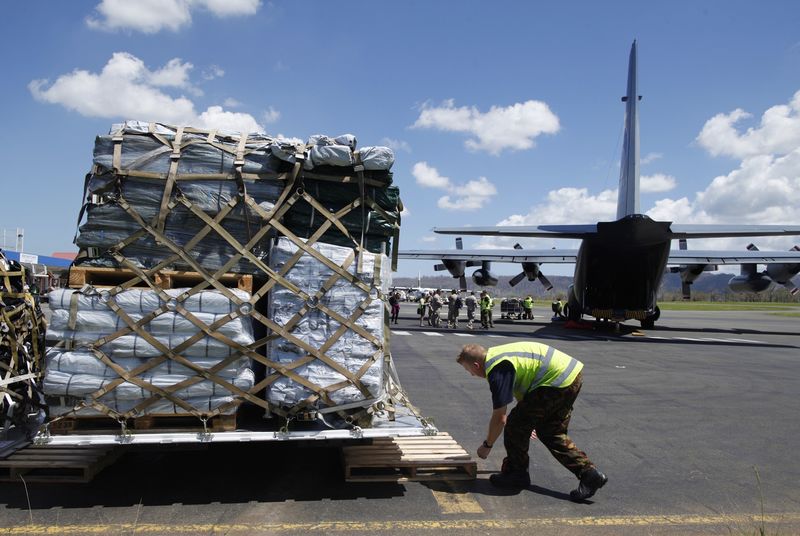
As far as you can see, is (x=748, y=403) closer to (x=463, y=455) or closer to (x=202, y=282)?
(x=463, y=455)

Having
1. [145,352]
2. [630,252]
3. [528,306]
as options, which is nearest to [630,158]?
[630,252]

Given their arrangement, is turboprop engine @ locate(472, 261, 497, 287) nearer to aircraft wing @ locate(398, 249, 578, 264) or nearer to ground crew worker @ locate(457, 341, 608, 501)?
aircraft wing @ locate(398, 249, 578, 264)

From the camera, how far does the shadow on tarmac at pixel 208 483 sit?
15.1 feet

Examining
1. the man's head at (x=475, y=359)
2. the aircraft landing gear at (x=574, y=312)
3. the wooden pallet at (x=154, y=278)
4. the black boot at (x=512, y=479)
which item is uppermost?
the wooden pallet at (x=154, y=278)

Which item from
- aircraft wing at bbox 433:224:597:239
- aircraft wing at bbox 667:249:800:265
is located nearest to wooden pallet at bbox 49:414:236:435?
aircraft wing at bbox 433:224:597:239

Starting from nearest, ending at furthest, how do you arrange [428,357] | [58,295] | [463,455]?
[58,295]
[463,455]
[428,357]

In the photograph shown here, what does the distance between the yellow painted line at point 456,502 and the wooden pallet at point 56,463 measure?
105 inches

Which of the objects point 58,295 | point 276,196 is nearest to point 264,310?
point 276,196

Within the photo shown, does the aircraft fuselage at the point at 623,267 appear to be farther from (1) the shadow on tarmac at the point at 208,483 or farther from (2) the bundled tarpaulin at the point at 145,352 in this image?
(2) the bundled tarpaulin at the point at 145,352

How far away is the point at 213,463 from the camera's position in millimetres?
5523

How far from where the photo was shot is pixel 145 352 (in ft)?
14.8

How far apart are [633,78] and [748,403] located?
53.8 ft

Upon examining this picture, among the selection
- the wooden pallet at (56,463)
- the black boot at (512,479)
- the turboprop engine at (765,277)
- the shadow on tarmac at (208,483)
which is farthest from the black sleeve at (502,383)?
the turboprop engine at (765,277)

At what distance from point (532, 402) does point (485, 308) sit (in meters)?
20.1
